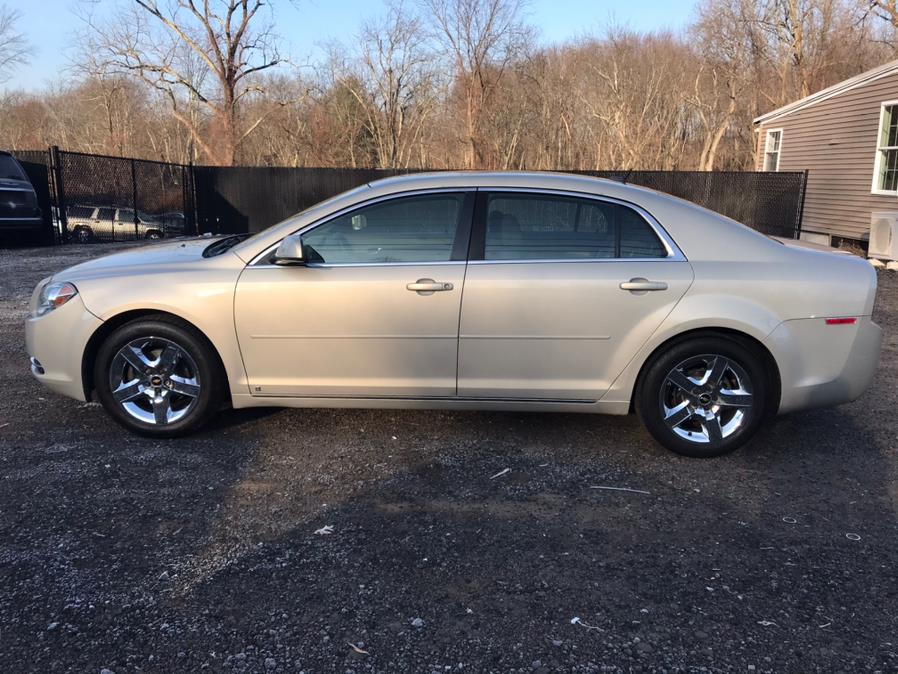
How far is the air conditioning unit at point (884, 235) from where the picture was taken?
12.8m

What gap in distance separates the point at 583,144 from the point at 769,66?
974 cm

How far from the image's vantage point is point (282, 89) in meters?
34.4

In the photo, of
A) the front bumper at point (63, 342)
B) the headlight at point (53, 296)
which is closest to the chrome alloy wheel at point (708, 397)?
the front bumper at point (63, 342)

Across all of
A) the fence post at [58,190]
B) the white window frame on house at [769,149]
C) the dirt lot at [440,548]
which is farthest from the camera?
the white window frame on house at [769,149]

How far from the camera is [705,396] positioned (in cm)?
387

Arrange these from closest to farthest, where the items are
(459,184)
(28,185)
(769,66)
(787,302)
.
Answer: (787,302), (459,184), (28,185), (769,66)

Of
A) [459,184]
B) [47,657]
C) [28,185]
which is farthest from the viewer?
[28,185]

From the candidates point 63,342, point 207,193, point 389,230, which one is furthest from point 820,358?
point 207,193

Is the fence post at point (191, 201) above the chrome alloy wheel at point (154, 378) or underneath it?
above

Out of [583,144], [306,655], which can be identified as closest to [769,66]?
[583,144]

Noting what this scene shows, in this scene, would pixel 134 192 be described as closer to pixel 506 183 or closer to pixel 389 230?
pixel 389 230

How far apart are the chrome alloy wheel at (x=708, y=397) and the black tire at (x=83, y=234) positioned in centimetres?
1578

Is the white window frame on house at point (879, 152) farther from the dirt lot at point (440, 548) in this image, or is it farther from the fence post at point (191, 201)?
the fence post at point (191, 201)

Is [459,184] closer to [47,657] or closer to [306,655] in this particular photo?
[306,655]
